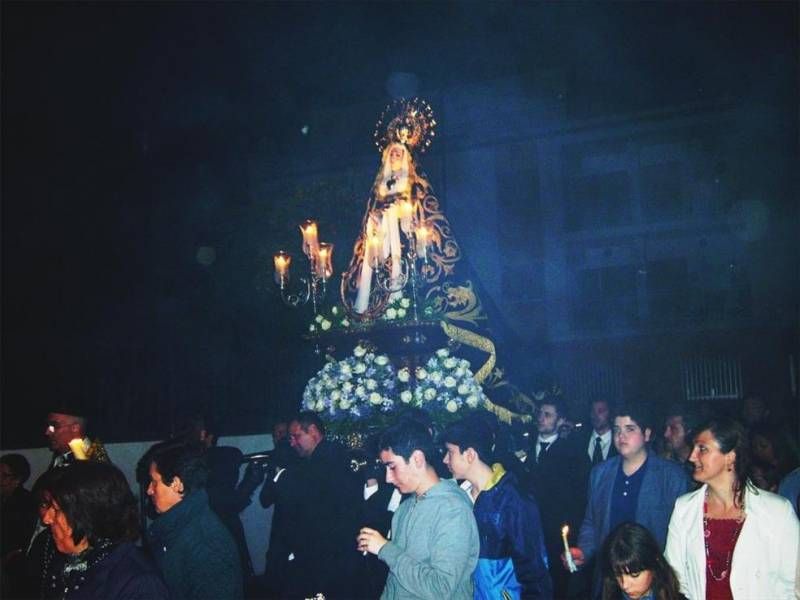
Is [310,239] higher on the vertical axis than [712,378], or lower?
higher

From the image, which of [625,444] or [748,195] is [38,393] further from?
[748,195]

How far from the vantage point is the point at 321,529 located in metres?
4.70

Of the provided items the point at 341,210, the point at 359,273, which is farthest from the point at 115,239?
the point at 341,210

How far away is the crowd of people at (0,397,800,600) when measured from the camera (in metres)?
2.88

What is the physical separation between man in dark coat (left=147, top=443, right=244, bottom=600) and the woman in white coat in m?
2.18

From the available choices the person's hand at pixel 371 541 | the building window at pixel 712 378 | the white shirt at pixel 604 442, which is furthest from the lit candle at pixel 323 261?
the building window at pixel 712 378

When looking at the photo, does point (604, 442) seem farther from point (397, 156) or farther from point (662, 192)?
point (662, 192)

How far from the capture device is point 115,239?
959cm

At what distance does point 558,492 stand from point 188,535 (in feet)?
11.9

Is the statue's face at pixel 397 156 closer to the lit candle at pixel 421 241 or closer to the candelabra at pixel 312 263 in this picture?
the lit candle at pixel 421 241

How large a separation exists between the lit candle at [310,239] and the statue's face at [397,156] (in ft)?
3.85

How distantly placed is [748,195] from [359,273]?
486 inches

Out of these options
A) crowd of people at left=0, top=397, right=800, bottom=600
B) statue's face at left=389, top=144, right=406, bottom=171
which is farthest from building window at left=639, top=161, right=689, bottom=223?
crowd of people at left=0, top=397, right=800, bottom=600

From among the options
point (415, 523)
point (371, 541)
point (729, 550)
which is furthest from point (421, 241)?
point (729, 550)
